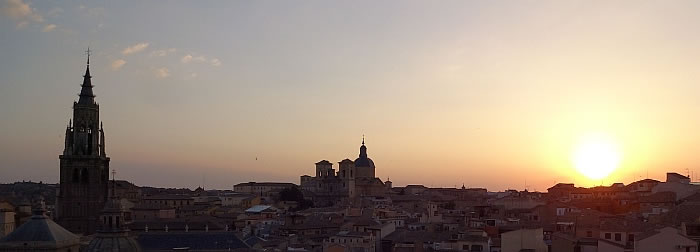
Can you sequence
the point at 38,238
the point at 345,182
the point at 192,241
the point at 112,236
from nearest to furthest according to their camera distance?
the point at 112,236 < the point at 38,238 < the point at 192,241 < the point at 345,182

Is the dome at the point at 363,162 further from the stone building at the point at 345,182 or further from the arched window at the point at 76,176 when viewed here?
the arched window at the point at 76,176

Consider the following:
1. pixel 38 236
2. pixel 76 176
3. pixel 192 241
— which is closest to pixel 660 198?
pixel 192 241

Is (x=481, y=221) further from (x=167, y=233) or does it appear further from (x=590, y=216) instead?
(x=167, y=233)

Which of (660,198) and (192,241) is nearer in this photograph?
(192,241)

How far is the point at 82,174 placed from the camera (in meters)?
55.3

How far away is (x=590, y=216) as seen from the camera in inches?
1633

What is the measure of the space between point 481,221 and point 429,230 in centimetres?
428

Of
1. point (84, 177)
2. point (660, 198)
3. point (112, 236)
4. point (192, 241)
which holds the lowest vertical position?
point (192, 241)

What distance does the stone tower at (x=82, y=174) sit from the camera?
5462 cm

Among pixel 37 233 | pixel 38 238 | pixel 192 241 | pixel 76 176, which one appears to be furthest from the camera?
pixel 76 176

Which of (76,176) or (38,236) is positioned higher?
(76,176)

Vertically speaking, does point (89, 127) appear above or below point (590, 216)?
above

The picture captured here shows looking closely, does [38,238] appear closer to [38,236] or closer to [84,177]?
[38,236]

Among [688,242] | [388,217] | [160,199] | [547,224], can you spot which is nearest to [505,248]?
[688,242]
